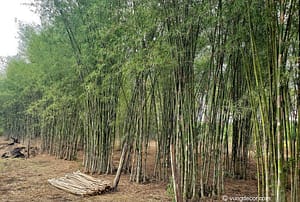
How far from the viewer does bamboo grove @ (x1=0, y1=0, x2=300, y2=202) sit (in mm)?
2414

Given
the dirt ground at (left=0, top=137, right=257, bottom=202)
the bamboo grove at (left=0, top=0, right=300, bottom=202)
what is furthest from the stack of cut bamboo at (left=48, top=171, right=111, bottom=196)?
the bamboo grove at (left=0, top=0, right=300, bottom=202)

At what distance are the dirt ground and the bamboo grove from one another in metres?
0.42

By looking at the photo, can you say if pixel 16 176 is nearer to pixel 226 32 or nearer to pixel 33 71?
pixel 33 71

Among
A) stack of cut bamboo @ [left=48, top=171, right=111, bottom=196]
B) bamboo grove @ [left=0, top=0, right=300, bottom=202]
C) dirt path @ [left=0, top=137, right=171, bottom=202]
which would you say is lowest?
dirt path @ [left=0, top=137, right=171, bottom=202]

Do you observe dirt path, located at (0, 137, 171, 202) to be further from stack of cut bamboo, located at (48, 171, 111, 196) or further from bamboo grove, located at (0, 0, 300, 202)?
bamboo grove, located at (0, 0, 300, 202)

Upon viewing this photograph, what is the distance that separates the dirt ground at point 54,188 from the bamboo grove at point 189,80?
0.42 metres

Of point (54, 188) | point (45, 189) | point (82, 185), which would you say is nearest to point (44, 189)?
point (45, 189)

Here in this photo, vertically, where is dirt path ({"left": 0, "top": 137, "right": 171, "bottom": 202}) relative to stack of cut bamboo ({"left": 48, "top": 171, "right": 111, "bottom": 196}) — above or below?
below

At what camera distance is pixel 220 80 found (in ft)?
12.5

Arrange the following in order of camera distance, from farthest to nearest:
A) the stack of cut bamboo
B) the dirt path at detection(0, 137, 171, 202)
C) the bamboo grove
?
the stack of cut bamboo, the dirt path at detection(0, 137, 171, 202), the bamboo grove

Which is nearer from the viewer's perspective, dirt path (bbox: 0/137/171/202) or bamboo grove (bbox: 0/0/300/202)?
bamboo grove (bbox: 0/0/300/202)

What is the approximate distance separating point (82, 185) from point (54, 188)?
2.01 ft

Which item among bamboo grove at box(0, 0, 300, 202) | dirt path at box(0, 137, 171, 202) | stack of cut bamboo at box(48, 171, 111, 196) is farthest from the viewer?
stack of cut bamboo at box(48, 171, 111, 196)

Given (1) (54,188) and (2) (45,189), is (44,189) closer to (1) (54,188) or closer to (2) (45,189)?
(2) (45,189)
